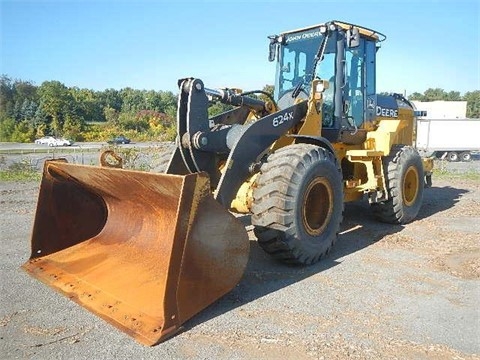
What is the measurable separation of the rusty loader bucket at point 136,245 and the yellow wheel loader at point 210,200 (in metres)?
0.01

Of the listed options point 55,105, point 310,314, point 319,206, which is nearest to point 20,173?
point 319,206

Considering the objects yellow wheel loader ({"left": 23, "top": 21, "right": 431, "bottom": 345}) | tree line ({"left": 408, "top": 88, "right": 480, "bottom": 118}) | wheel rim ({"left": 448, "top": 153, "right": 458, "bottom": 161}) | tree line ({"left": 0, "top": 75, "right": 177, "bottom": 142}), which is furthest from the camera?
tree line ({"left": 408, "top": 88, "right": 480, "bottom": 118})

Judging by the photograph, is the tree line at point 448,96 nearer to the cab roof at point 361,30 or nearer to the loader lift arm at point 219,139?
the cab roof at point 361,30

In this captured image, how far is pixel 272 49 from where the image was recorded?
6992 mm

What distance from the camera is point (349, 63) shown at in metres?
6.51

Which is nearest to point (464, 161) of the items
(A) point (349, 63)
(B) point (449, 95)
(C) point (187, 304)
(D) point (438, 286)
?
(A) point (349, 63)

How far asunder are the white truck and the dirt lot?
23.1 m

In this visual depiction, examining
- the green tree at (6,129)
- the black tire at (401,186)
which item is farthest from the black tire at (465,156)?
the green tree at (6,129)

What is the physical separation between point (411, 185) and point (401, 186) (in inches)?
30.2

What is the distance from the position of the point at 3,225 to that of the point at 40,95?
193 ft

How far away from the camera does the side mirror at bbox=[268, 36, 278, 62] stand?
695 centimetres

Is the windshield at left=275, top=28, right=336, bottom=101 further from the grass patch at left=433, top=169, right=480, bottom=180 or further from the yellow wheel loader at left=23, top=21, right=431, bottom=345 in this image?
the grass patch at left=433, top=169, right=480, bottom=180

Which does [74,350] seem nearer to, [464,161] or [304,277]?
[304,277]

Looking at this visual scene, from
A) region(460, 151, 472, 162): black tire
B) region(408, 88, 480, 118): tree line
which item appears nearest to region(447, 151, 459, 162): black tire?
region(460, 151, 472, 162): black tire
